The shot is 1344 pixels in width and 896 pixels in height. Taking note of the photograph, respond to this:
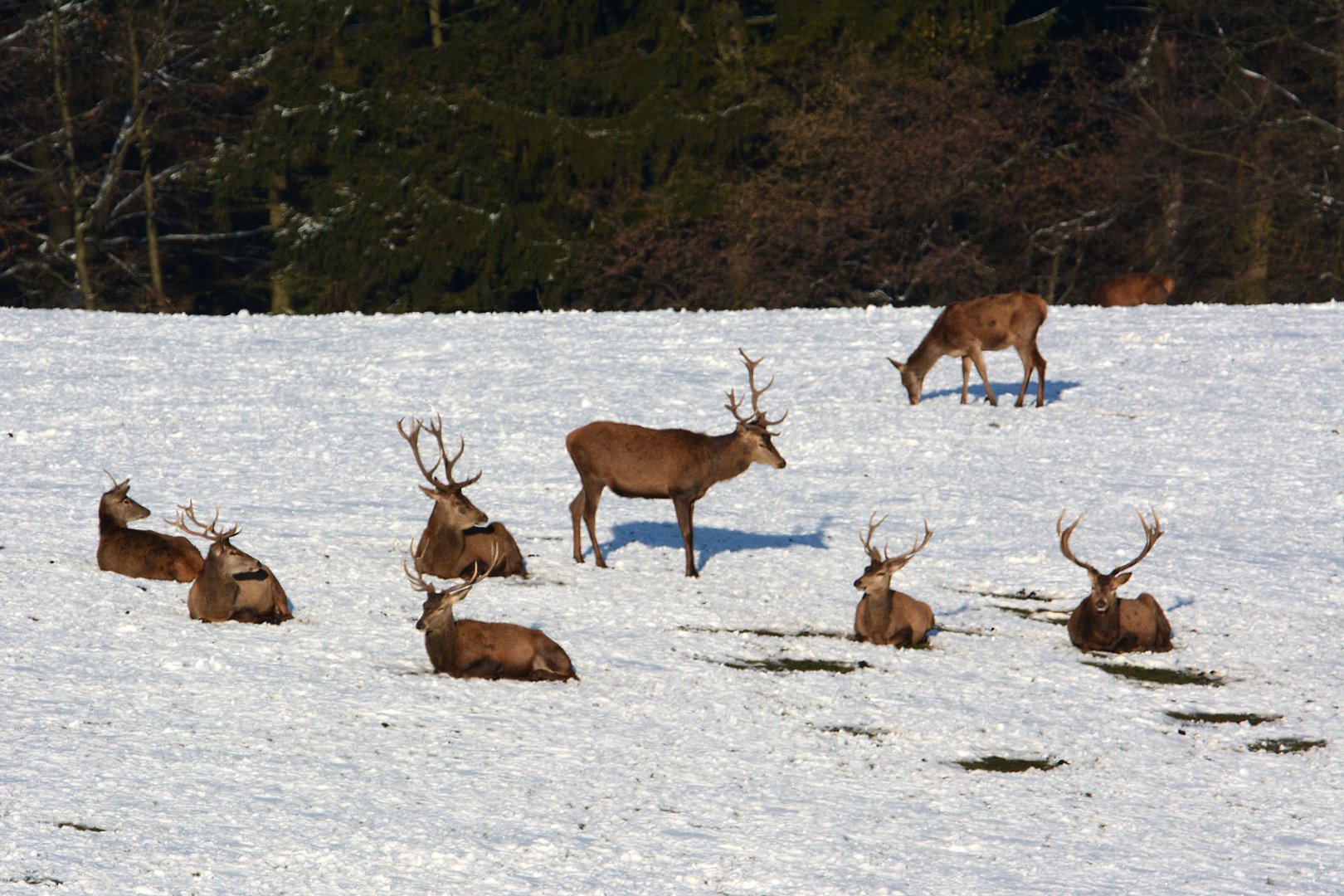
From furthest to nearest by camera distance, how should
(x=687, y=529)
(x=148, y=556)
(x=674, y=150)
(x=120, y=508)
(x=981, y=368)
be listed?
(x=674, y=150) < (x=981, y=368) < (x=687, y=529) < (x=120, y=508) < (x=148, y=556)

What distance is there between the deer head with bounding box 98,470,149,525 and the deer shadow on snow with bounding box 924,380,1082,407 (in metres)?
10.9

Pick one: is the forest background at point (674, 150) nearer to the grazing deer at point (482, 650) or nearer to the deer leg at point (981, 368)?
the deer leg at point (981, 368)

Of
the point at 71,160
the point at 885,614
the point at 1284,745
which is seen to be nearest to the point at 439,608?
the point at 885,614

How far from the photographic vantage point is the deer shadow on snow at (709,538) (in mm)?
15859

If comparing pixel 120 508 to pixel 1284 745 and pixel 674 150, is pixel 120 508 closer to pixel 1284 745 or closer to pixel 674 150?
pixel 1284 745

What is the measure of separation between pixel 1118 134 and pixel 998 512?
2633 cm

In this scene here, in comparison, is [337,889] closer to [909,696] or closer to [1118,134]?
[909,696]

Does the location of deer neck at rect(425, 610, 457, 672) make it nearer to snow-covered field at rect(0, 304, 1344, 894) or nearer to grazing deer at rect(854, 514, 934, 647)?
snow-covered field at rect(0, 304, 1344, 894)

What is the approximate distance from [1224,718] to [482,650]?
4734 millimetres

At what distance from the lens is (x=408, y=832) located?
8.19m

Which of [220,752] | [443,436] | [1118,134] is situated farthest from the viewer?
[1118,134]

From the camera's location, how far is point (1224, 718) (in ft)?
37.2

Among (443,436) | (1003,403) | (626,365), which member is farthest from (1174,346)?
(443,436)

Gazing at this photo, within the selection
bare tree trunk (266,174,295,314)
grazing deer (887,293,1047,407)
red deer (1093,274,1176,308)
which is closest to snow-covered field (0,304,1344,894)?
grazing deer (887,293,1047,407)
